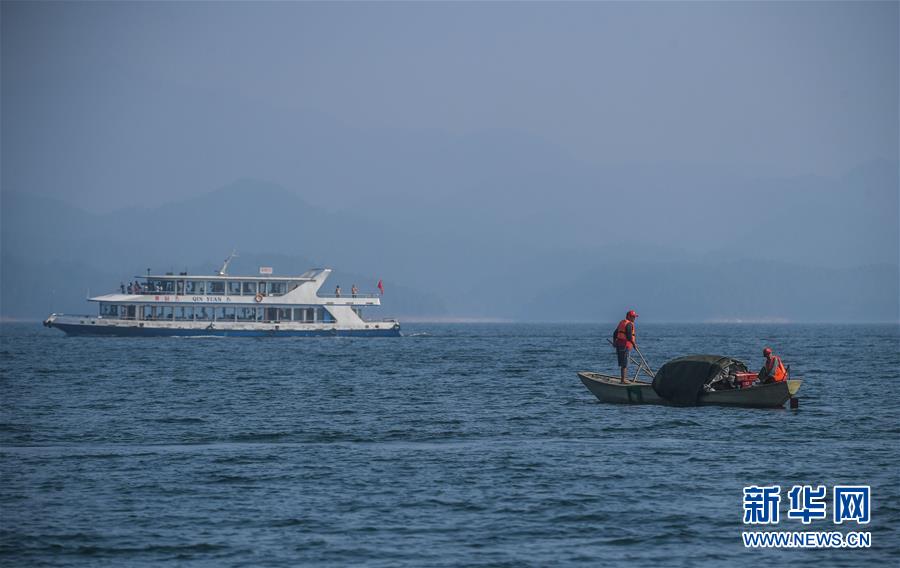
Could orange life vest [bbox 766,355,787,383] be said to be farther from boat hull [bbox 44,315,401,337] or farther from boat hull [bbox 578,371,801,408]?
boat hull [bbox 44,315,401,337]

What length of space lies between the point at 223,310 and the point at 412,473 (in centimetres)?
10309

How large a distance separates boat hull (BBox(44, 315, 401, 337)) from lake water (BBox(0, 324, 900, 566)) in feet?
210

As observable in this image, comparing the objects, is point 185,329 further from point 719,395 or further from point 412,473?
point 412,473

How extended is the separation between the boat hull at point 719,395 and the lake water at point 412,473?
622 millimetres

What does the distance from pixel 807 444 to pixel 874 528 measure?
38.2 ft

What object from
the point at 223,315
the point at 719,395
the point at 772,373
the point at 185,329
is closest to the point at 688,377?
the point at 719,395

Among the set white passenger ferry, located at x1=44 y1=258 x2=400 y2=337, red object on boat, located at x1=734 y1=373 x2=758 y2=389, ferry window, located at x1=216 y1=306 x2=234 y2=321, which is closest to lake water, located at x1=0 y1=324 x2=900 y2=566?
red object on boat, located at x1=734 y1=373 x2=758 y2=389

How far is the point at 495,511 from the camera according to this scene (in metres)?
25.8

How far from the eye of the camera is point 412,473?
30625mm

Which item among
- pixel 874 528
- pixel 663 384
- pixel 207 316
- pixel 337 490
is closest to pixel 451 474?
pixel 337 490

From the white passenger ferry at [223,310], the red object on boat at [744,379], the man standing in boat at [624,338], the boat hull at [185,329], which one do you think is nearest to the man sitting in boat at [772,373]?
the red object on boat at [744,379]

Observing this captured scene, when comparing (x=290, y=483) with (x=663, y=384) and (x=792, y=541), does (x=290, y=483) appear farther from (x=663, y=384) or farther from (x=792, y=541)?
(x=663, y=384)

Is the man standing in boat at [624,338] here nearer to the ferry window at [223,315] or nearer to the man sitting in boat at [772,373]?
the man sitting in boat at [772,373]

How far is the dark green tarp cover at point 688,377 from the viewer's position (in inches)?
1799
